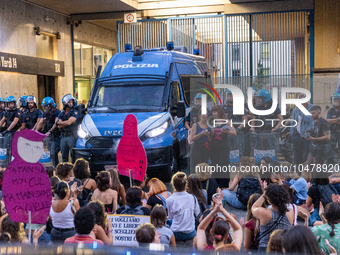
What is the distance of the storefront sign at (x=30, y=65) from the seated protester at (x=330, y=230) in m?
14.9

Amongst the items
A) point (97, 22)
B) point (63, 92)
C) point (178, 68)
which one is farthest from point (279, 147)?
point (97, 22)

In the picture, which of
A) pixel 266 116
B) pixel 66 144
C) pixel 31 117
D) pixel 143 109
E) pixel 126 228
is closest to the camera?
pixel 126 228

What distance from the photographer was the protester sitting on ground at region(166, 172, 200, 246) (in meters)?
5.08

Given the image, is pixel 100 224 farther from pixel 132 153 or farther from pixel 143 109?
pixel 143 109

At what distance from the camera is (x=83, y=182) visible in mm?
6039

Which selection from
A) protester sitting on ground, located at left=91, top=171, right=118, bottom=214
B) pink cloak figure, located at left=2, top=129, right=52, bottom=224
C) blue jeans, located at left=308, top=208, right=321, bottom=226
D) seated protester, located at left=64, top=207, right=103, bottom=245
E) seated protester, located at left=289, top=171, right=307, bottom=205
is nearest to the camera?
seated protester, located at left=64, top=207, right=103, bottom=245

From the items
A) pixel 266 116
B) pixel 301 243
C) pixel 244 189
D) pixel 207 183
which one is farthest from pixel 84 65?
pixel 301 243

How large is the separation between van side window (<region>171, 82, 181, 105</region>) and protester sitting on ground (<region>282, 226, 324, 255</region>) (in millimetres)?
6887

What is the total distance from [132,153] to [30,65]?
13943 mm

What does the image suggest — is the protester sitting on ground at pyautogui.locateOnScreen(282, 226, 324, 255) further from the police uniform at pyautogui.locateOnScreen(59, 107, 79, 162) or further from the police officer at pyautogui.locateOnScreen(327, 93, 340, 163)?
the police uniform at pyautogui.locateOnScreen(59, 107, 79, 162)

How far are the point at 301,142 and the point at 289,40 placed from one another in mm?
10550

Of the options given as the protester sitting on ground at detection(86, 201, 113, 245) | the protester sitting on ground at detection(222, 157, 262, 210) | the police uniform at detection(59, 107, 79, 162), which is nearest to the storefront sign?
the police uniform at detection(59, 107, 79, 162)

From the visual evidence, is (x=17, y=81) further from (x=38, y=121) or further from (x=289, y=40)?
(x=289, y=40)

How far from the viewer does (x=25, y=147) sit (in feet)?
12.9
